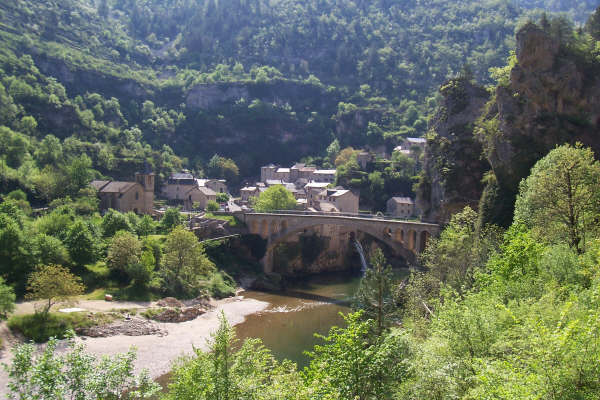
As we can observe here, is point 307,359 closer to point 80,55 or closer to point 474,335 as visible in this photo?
point 474,335

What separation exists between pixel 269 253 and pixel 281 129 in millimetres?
83442

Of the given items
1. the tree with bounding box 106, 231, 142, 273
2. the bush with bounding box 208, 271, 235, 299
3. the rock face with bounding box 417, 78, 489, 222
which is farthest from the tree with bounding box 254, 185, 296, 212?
the tree with bounding box 106, 231, 142, 273

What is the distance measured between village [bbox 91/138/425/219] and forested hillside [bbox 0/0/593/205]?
736 cm

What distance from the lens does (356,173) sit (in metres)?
112

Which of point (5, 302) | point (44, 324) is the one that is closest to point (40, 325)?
point (44, 324)

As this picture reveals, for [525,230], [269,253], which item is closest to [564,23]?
[525,230]

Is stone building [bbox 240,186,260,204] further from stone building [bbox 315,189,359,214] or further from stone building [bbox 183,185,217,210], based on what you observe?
stone building [bbox 315,189,359,214]

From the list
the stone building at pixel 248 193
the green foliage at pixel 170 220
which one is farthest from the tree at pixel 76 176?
the stone building at pixel 248 193

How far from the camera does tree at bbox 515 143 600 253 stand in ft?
96.2

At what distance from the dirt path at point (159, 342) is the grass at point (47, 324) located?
1.85 meters

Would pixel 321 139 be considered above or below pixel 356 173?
above

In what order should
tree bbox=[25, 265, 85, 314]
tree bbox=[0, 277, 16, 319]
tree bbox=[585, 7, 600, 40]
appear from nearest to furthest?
tree bbox=[0, 277, 16, 319], tree bbox=[25, 265, 85, 314], tree bbox=[585, 7, 600, 40]

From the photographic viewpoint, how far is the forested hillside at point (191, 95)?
10444cm

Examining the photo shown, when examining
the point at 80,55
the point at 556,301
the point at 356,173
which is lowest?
the point at 556,301
